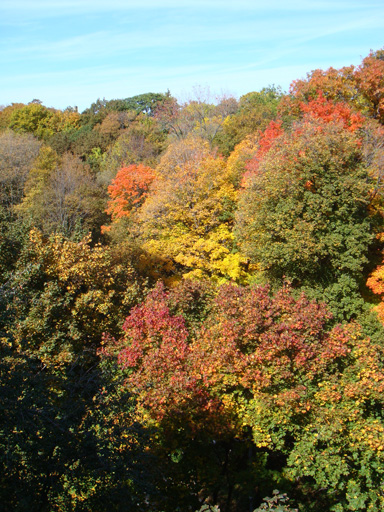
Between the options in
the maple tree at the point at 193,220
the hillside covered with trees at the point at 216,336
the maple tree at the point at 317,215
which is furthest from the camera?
the maple tree at the point at 193,220

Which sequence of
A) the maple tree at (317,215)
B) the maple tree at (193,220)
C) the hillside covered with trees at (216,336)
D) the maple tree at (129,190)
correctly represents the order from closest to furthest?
the hillside covered with trees at (216,336), the maple tree at (317,215), the maple tree at (193,220), the maple tree at (129,190)

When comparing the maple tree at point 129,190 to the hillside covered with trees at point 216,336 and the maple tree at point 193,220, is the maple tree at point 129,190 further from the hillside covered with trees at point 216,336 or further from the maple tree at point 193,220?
the maple tree at point 193,220

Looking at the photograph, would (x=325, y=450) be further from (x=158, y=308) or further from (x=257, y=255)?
(x=257, y=255)

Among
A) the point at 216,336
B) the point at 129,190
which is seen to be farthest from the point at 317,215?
the point at 129,190

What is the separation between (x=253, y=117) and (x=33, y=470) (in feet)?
121

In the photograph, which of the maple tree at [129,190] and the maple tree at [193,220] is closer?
the maple tree at [193,220]

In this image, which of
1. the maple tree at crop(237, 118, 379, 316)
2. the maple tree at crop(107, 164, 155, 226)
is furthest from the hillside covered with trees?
the maple tree at crop(107, 164, 155, 226)

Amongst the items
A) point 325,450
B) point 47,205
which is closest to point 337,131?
point 325,450

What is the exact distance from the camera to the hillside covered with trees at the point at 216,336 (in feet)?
27.3

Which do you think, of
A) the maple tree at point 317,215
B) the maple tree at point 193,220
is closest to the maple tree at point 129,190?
the maple tree at point 193,220

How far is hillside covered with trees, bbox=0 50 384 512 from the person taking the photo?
27.3 feet

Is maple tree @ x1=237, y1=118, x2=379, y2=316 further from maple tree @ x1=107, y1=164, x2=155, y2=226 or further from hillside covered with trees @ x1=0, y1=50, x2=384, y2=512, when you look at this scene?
maple tree @ x1=107, y1=164, x2=155, y2=226

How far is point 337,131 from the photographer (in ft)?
71.5

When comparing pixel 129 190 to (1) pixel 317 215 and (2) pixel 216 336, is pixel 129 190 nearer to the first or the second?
(1) pixel 317 215
